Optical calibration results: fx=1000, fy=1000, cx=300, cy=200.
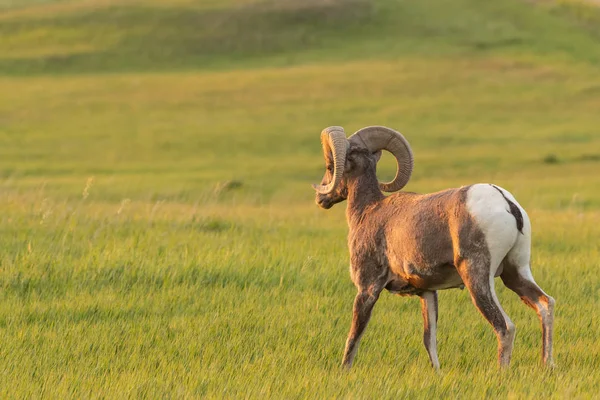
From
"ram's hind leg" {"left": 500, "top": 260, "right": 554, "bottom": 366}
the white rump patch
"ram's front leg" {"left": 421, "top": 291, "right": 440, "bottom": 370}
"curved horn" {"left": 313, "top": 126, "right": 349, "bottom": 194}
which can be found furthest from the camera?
"curved horn" {"left": 313, "top": 126, "right": 349, "bottom": 194}

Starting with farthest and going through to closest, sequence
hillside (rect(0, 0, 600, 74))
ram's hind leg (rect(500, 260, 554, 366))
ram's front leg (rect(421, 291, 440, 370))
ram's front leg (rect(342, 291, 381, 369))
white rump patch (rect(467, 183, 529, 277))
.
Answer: hillside (rect(0, 0, 600, 74)), ram's front leg (rect(421, 291, 440, 370)), ram's front leg (rect(342, 291, 381, 369)), ram's hind leg (rect(500, 260, 554, 366)), white rump patch (rect(467, 183, 529, 277))

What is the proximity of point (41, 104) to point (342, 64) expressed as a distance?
23063 mm

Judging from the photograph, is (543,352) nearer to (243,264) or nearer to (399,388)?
(399,388)

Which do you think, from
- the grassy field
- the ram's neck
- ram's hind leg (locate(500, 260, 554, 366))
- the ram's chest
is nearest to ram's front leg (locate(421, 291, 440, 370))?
the grassy field

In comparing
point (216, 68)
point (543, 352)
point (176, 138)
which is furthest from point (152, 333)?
point (216, 68)

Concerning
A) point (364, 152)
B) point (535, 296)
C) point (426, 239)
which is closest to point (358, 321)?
point (426, 239)

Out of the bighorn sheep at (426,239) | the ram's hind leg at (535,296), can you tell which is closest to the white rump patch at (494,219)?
the bighorn sheep at (426,239)

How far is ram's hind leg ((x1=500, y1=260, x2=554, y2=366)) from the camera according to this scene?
8.35 m

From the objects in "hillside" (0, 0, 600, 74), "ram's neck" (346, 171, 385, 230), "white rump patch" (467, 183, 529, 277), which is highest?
"white rump patch" (467, 183, 529, 277)

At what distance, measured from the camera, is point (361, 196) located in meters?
9.54

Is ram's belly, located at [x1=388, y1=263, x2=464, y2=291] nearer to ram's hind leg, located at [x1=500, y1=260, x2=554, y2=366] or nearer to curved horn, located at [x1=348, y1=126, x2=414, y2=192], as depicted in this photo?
ram's hind leg, located at [x1=500, y1=260, x2=554, y2=366]

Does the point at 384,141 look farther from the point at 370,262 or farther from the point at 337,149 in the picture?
the point at 370,262

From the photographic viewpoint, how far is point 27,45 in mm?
69750

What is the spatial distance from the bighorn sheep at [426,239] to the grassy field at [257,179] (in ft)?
1.63
